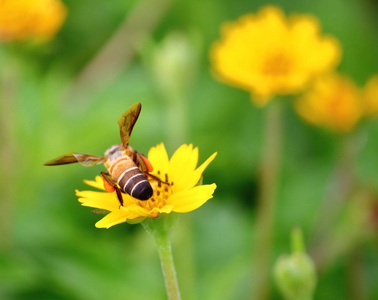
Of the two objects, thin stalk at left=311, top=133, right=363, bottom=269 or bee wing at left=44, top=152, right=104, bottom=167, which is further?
thin stalk at left=311, top=133, right=363, bottom=269

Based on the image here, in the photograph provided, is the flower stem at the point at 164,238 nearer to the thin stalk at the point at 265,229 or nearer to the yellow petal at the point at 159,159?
the yellow petal at the point at 159,159

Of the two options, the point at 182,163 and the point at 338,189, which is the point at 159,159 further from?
the point at 338,189

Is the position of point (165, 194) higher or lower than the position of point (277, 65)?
lower

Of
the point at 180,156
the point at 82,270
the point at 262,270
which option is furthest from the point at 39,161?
the point at 180,156

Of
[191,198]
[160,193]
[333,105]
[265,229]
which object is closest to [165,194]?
[160,193]

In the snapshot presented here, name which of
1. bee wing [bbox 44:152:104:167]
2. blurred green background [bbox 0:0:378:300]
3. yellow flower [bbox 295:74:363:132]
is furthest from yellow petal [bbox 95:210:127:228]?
yellow flower [bbox 295:74:363:132]

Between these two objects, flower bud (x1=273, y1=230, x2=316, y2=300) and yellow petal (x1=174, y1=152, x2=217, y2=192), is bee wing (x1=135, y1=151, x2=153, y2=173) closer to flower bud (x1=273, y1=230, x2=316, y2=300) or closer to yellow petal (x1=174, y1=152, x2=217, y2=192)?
yellow petal (x1=174, y1=152, x2=217, y2=192)

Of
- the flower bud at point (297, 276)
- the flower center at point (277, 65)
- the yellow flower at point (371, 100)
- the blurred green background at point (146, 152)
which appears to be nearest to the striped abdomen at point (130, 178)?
the flower bud at point (297, 276)
